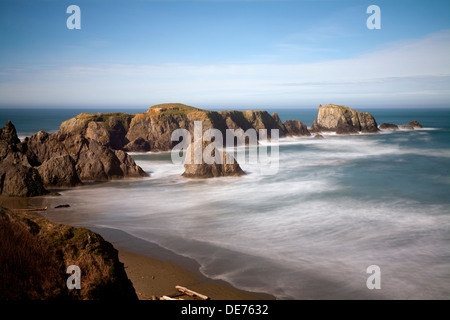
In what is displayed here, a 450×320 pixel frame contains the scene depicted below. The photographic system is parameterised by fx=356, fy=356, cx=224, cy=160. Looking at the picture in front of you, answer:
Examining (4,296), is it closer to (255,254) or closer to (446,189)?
(255,254)

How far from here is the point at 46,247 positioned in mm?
5539

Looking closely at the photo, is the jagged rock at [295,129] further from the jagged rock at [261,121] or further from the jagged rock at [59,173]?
the jagged rock at [59,173]

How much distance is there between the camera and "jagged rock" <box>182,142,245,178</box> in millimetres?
25547

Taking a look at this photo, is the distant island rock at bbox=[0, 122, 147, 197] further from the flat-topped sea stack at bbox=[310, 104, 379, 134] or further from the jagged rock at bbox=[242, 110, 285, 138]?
the flat-topped sea stack at bbox=[310, 104, 379, 134]

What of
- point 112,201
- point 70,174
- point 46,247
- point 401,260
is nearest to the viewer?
point 46,247

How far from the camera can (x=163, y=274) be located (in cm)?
981

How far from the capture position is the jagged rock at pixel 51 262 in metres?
5.04

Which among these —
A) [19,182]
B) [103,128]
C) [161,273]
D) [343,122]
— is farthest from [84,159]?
[343,122]

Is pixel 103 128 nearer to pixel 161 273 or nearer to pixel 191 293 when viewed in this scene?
pixel 161 273

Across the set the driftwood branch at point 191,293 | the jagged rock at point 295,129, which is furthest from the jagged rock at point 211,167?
the jagged rock at point 295,129

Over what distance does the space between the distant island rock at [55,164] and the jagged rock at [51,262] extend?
14990mm

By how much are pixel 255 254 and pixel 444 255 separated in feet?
21.6

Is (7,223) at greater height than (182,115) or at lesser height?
lesser
